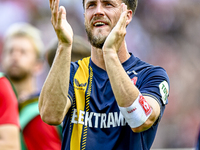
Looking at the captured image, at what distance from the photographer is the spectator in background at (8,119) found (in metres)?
3.04

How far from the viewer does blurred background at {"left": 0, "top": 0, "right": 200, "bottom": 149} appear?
7652 millimetres

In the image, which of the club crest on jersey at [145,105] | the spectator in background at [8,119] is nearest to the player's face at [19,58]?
the spectator in background at [8,119]

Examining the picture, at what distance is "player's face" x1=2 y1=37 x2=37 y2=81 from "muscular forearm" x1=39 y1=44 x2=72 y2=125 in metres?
2.38

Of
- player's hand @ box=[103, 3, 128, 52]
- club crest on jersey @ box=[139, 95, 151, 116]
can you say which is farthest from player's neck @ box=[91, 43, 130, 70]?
club crest on jersey @ box=[139, 95, 151, 116]

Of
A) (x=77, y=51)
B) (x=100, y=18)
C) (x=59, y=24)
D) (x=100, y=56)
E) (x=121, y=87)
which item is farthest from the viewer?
(x=77, y=51)

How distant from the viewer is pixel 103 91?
2295 millimetres

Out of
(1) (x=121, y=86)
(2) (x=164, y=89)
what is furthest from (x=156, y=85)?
(1) (x=121, y=86)

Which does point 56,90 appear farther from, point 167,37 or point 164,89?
point 167,37

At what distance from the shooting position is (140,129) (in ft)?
6.64

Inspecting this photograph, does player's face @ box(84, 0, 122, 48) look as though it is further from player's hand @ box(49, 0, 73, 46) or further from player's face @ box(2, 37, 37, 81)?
player's face @ box(2, 37, 37, 81)

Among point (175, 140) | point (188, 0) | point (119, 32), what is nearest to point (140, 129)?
point (119, 32)

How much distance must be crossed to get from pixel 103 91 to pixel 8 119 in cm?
128

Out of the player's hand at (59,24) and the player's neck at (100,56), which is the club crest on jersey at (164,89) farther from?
the player's hand at (59,24)

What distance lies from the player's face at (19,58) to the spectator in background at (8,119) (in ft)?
3.67
